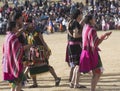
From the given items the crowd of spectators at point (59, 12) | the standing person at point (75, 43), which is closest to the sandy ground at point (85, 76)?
the standing person at point (75, 43)

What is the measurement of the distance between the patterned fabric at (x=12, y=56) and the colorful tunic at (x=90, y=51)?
1559 millimetres

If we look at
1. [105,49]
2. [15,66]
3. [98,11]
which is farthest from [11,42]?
[98,11]

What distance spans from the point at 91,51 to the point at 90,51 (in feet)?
0.08

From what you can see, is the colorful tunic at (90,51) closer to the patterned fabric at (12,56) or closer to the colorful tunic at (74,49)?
the colorful tunic at (74,49)

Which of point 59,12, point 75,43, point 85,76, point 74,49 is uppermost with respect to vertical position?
point 59,12

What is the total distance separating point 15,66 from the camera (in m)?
7.90

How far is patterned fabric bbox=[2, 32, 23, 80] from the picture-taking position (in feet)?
25.7

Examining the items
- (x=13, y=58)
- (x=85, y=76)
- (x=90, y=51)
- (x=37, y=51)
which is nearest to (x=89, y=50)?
(x=90, y=51)

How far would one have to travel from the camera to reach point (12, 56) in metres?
7.91

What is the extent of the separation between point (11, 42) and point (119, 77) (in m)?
4.26

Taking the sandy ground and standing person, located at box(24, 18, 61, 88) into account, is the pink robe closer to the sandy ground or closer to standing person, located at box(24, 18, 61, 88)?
the sandy ground

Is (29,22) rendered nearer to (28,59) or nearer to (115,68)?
(28,59)

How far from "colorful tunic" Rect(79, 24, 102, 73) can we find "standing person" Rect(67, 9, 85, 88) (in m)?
0.66

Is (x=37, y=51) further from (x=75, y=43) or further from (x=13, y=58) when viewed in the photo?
(x=13, y=58)
